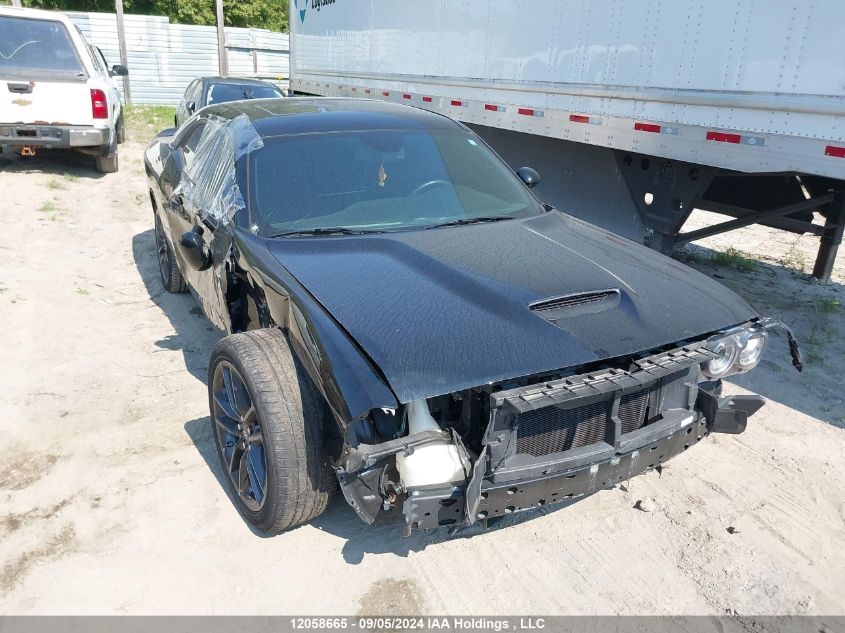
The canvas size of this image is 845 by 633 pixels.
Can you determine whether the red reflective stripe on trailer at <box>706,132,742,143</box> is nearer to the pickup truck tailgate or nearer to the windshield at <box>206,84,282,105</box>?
the windshield at <box>206,84,282,105</box>

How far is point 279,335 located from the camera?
2705 mm

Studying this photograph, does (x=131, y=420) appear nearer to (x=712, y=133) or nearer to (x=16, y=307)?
(x=16, y=307)

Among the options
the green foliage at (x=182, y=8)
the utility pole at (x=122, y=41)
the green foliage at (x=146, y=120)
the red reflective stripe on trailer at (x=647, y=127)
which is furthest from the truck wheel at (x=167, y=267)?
the green foliage at (x=182, y=8)

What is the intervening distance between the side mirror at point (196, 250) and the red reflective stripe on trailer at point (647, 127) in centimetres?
347

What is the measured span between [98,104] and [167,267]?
4990 millimetres

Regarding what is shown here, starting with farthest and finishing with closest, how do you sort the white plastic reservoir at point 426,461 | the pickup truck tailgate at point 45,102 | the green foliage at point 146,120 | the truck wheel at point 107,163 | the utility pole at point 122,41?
the utility pole at point 122,41, the green foliage at point 146,120, the truck wheel at point 107,163, the pickup truck tailgate at point 45,102, the white plastic reservoir at point 426,461

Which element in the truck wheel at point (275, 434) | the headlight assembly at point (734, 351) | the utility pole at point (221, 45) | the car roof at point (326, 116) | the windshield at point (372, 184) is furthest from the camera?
the utility pole at point (221, 45)

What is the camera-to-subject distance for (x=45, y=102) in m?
8.70

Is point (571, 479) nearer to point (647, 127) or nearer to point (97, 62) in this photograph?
point (647, 127)

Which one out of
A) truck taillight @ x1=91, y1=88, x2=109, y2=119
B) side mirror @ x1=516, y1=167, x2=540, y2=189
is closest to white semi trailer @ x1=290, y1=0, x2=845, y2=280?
side mirror @ x1=516, y1=167, x2=540, y2=189

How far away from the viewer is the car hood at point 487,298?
222 cm

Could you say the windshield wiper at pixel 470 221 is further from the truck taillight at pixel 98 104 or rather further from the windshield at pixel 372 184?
the truck taillight at pixel 98 104

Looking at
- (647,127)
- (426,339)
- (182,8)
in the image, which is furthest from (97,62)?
(182,8)

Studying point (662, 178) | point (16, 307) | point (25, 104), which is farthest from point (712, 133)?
point (25, 104)
